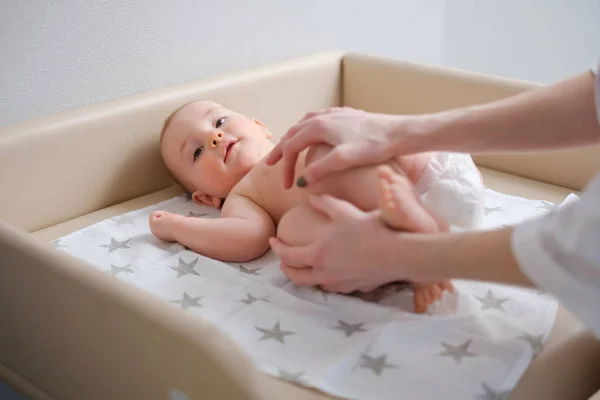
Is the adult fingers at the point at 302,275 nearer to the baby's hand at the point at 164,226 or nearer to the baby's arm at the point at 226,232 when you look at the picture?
the baby's arm at the point at 226,232

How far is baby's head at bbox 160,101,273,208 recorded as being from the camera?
121 cm

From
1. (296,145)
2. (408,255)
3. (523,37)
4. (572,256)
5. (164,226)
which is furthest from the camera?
(523,37)

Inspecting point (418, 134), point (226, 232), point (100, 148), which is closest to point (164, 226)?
point (226, 232)

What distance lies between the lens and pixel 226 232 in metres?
1.06

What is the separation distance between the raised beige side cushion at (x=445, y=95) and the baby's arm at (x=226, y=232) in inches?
23.5

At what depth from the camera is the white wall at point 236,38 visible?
46.0 inches

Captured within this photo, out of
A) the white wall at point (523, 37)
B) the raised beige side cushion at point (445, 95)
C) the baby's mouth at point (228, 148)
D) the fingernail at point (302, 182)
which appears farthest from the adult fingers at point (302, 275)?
the white wall at point (523, 37)

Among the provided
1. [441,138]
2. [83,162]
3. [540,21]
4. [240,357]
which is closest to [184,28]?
[83,162]

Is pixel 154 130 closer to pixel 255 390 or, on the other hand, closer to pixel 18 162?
pixel 18 162

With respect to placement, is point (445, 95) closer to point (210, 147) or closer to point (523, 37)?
point (210, 147)

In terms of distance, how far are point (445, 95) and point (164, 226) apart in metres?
0.74

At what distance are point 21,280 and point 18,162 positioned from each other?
323 mm

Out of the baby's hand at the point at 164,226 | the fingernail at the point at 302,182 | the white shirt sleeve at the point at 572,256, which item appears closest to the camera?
the white shirt sleeve at the point at 572,256

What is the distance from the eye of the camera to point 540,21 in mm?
2199
